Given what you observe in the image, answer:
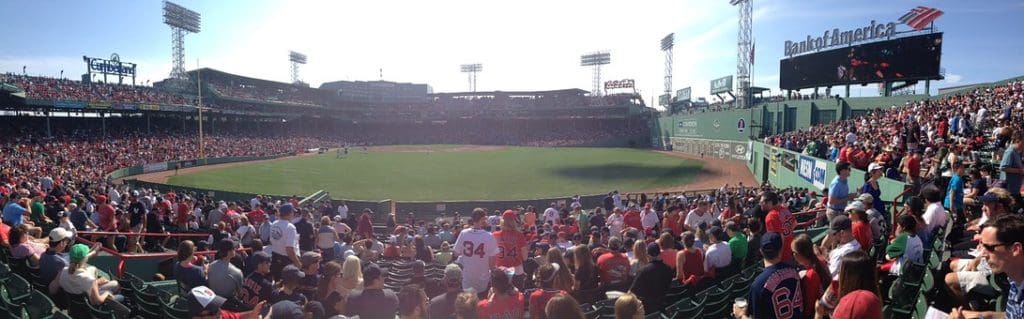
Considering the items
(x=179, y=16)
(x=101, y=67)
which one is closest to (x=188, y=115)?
(x=101, y=67)

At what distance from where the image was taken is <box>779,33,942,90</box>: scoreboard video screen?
3109cm

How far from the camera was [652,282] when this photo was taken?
5285mm

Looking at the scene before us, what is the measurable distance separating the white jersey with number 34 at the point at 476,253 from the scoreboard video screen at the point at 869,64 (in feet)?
116

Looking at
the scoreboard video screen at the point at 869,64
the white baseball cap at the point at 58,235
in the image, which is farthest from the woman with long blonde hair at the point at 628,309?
the scoreboard video screen at the point at 869,64

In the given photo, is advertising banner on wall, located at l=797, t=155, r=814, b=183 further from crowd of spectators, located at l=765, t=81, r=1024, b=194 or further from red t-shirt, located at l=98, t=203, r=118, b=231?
red t-shirt, located at l=98, t=203, r=118, b=231

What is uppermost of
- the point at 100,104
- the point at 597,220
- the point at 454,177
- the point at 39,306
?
the point at 100,104

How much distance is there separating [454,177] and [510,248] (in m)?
29.6

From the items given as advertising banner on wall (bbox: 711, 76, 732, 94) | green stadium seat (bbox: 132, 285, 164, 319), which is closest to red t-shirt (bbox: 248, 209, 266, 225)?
green stadium seat (bbox: 132, 285, 164, 319)

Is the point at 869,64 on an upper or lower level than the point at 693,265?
upper

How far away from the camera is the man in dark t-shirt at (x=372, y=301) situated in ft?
13.9

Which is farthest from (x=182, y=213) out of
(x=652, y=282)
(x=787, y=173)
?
(x=787, y=173)

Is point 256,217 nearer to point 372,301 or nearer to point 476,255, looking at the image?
point 476,255

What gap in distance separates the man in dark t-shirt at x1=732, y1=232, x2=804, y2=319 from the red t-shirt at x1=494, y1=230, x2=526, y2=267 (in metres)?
3.26

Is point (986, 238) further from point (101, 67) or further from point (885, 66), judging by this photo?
point (101, 67)
